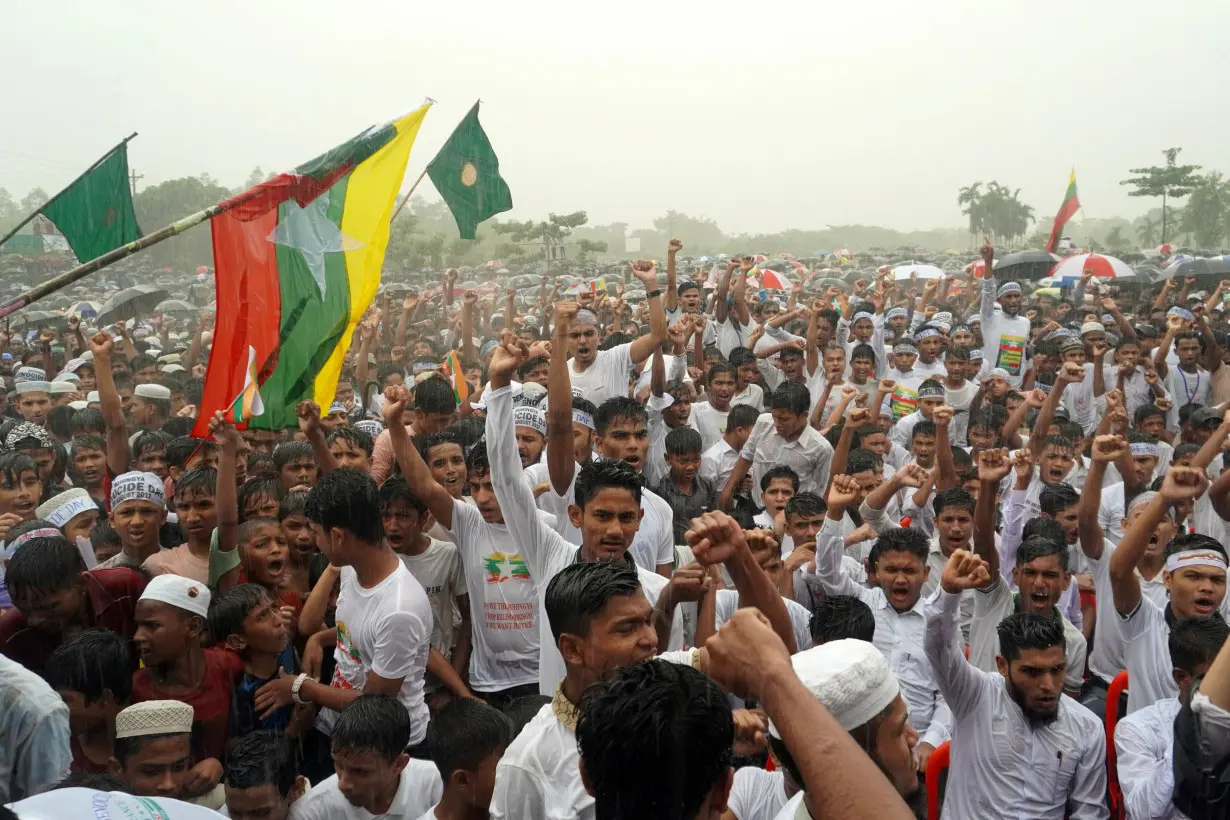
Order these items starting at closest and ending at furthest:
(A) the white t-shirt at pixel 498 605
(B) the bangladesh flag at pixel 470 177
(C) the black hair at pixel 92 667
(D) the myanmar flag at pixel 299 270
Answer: (C) the black hair at pixel 92 667
(A) the white t-shirt at pixel 498 605
(D) the myanmar flag at pixel 299 270
(B) the bangladesh flag at pixel 470 177

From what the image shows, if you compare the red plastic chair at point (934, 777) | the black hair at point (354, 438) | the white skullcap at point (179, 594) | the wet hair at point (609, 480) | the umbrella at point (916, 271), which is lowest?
the red plastic chair at point (934, 777)

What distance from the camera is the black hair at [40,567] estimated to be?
10.9 ft

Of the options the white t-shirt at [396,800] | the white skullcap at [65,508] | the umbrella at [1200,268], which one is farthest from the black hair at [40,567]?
the umbrella at [1200,268]

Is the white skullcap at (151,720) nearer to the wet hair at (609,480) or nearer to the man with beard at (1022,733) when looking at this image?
the wet hair at (609,480)

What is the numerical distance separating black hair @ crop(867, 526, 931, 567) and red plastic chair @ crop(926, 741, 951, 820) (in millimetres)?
999

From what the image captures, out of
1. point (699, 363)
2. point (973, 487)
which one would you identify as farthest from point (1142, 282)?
point (973, 487)

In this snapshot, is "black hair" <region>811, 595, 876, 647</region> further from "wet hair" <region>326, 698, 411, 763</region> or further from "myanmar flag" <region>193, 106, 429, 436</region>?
"myanmar flag" <region>193, 106, 429, 436</region>

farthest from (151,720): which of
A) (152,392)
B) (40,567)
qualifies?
(152,392)

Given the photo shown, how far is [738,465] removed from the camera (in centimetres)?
604

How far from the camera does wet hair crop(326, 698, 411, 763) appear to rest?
2875 millimetres

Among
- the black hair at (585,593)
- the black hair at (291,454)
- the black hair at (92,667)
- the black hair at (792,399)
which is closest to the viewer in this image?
the black hair at (585,593)

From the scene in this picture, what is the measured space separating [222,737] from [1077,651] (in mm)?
3496

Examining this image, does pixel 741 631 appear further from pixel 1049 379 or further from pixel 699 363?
pixel 1049 379

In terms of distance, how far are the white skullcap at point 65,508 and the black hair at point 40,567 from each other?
2.89 ft
